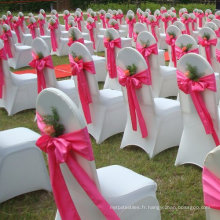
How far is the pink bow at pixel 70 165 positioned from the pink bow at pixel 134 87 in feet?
4.93

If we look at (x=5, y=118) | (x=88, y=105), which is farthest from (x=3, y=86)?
Result: (x=88, y=105)

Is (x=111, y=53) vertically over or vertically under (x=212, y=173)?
under

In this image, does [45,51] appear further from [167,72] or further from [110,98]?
[167,72]

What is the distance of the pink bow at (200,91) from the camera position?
3090mm

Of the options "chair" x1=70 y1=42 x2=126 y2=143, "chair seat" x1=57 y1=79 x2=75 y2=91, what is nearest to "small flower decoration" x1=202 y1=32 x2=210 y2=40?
"chair" x1=70 y1=42 x2=126 y2=143

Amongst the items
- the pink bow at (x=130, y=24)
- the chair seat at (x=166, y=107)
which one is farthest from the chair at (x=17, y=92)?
the pink bow at (x=130, y=24)

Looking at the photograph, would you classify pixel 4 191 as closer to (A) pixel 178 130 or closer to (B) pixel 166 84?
(A) pixel 178 130

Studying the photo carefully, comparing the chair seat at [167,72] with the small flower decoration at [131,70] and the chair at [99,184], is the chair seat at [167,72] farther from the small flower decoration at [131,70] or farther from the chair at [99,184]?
the chair at [99,184]

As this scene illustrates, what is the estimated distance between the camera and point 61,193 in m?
2.24

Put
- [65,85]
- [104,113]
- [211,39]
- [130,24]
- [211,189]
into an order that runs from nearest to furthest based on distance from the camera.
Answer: [211,189], [104,113], [65,85], [211,39], [130,24]

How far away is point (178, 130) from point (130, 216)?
1.84 m

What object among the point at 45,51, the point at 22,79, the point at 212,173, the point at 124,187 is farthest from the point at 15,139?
the point at 22,79

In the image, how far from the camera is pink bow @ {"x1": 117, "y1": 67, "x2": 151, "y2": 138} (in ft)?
11.5

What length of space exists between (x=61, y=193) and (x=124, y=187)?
1.41 feet
